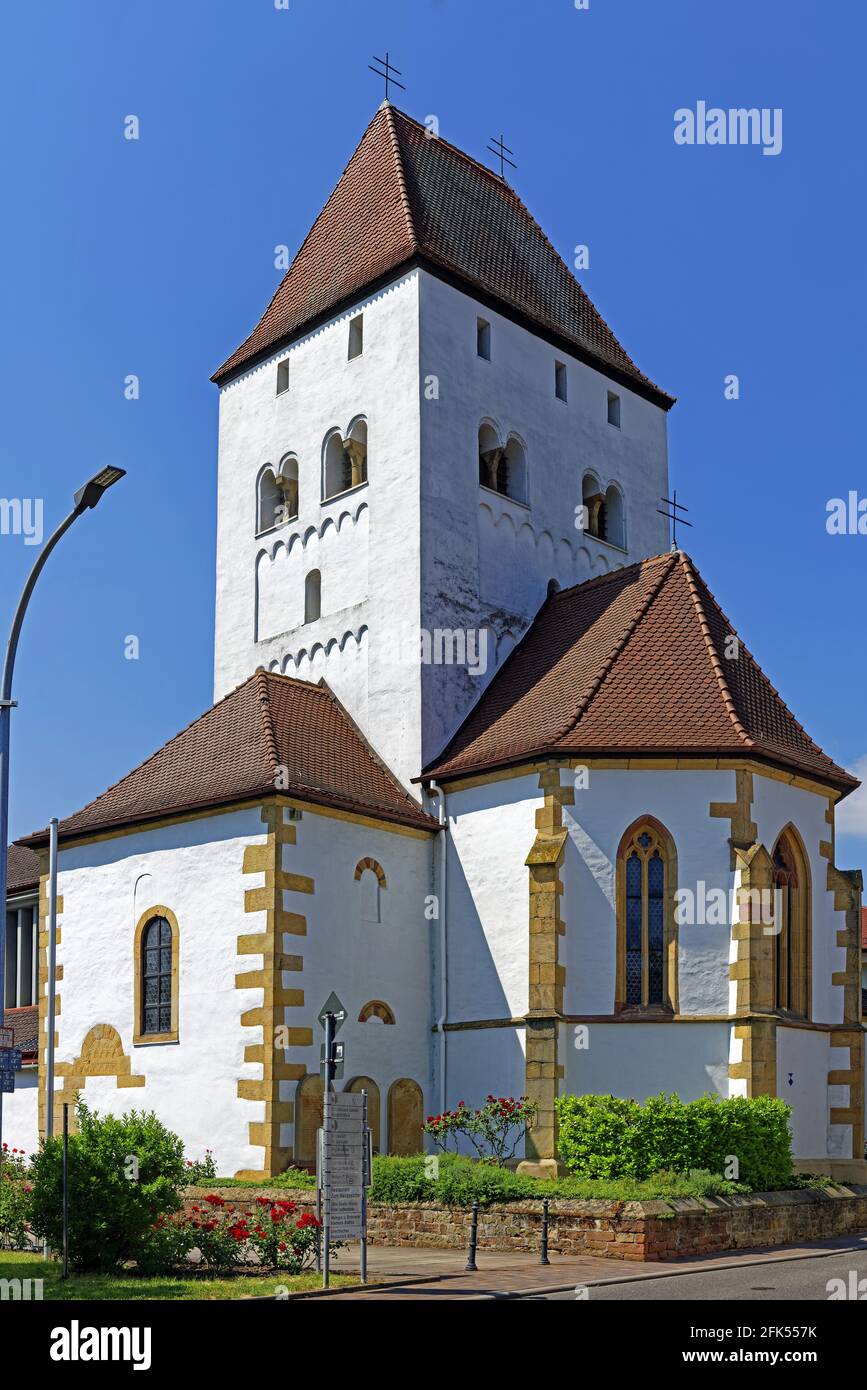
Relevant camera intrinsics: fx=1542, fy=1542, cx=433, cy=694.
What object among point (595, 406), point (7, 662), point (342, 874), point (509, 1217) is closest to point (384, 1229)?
point (509, 1217)

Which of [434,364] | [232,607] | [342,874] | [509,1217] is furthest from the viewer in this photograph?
[232,607]

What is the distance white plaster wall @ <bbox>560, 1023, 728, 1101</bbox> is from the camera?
949 inches

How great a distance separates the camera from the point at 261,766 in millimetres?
25859

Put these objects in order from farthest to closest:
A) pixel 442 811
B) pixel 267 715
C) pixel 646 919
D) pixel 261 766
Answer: pixel 442 811 < pixel 267 715 < pixel 261 766 < pixel 646 919

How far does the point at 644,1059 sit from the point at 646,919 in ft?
7.25

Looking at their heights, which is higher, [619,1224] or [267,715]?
[267,715]

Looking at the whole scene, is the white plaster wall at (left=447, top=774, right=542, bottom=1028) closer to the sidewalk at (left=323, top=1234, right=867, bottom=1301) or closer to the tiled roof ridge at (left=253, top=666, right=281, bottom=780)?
the tiled roof ridge at (left=253, top=666, right=281, bottom=780)

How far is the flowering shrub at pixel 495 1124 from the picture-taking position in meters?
23.6

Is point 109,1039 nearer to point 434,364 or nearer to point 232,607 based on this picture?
point 232,607

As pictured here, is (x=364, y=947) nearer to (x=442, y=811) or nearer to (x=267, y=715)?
(x=442, y=811)

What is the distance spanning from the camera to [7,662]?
16766mm

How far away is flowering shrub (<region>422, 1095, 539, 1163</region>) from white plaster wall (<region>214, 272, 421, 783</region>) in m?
6.84

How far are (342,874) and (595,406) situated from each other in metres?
13.9

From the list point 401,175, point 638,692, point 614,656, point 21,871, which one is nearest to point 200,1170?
point 638,692
